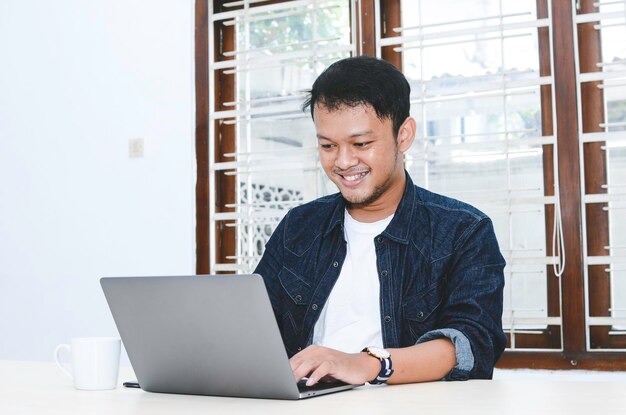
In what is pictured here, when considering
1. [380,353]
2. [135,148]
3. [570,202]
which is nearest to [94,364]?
[380,353]

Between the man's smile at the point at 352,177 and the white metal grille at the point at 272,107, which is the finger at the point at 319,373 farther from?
the white metal grille at the point at 272,107

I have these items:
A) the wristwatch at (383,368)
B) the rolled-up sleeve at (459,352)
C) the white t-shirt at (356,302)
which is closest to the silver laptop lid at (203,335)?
the wristwatch at (383,368)

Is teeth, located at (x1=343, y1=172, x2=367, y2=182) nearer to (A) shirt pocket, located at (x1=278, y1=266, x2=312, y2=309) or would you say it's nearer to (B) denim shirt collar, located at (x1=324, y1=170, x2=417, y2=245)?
(B) denim shirt collar, located at (x1=324, y1=170, x2=417, y2=245)

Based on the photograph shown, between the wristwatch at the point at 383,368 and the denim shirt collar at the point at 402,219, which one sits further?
the denim shirt collar at the point at 402,219

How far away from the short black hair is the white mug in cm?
68

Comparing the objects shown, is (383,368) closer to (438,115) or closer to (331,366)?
(331,366)

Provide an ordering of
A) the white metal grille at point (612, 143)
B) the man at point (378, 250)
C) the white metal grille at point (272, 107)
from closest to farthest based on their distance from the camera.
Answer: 1. the man at point (378, 250)
2. the white metal grille at point (612, 143)
3. the white metal grille at point (272, 107)

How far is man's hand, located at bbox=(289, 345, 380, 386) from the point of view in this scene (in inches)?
47.1

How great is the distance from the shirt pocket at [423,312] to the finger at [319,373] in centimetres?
49

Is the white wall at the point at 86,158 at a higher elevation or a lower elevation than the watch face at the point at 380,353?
higher

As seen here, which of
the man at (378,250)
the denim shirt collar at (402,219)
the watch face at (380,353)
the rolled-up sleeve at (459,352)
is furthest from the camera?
the denim shirt collar at (402,219)

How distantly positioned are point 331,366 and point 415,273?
20.4 inches

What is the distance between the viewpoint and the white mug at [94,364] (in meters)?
1.30

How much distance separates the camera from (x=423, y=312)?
1.66m
